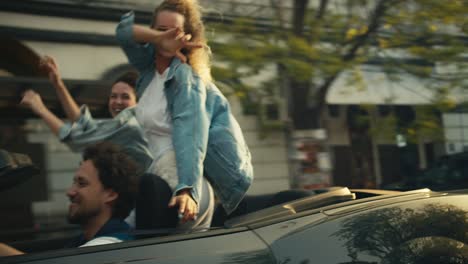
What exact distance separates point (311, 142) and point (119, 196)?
4.23 m

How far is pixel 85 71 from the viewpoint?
1053 cm

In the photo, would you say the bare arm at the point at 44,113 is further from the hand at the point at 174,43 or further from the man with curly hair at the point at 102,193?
the hand at the point at 174,43

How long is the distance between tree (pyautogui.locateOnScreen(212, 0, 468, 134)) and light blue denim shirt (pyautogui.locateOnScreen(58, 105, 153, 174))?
302 cm

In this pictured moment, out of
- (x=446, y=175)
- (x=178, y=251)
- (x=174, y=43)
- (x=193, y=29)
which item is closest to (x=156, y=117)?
(x=174, y=43)

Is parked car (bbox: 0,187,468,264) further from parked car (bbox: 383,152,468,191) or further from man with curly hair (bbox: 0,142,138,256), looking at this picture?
parked car (bbox: 383,152,468,191)

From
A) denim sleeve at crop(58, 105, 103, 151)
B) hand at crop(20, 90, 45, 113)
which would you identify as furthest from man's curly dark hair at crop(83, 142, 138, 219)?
hand at crop(20, 90, 45, 113)

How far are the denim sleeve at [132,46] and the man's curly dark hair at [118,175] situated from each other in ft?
1.49

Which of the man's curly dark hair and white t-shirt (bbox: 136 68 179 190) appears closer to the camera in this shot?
the man's curly dark hair

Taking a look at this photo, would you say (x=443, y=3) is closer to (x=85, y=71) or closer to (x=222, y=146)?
(x=222, y=146)

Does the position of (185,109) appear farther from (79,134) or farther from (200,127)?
(79,134)

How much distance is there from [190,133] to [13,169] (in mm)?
651

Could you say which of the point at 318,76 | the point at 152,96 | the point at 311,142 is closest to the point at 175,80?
the point at 152,96

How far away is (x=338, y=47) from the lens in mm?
6012

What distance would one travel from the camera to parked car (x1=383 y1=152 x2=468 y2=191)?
20.1 ft
